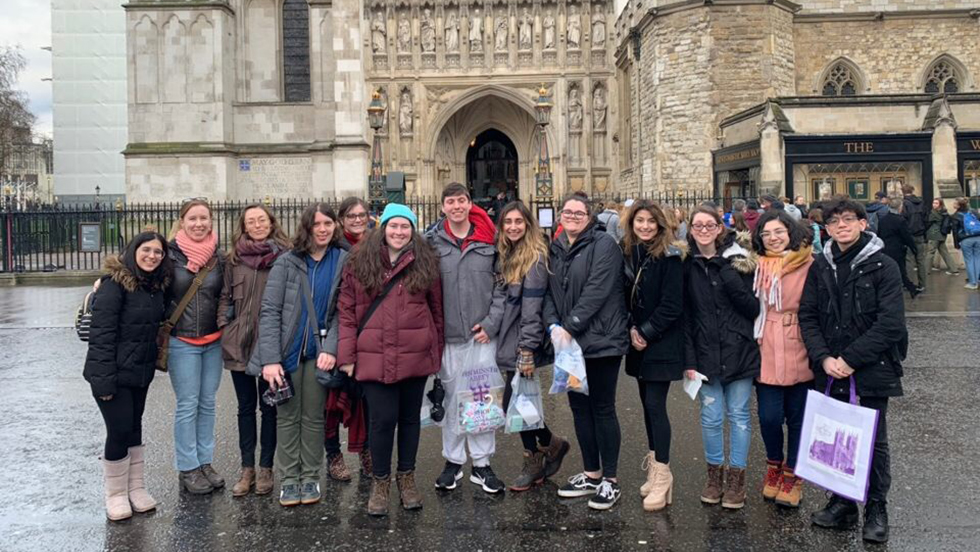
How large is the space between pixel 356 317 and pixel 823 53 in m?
24.0

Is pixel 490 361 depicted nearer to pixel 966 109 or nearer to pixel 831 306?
pixel 831 306

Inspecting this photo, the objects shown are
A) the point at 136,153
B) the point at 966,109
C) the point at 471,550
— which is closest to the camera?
the point at 471,550

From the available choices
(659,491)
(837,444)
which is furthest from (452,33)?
(837,444)

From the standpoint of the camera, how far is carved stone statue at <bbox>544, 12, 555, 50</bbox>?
2791cm

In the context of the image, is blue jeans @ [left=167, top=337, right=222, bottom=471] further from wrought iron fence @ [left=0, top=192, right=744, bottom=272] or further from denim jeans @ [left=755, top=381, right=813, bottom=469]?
wrought iron fence @ [left=0, top=192, right=744, bottom=272]

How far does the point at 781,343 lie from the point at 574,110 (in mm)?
24759

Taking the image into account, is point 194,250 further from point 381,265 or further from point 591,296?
point 591,296

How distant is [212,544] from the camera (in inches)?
157

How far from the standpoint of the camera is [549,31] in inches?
1100

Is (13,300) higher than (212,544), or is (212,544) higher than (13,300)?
(13,300)

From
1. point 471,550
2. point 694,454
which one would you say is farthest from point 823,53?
point 471,550

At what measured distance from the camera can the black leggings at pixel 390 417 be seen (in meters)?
4.38

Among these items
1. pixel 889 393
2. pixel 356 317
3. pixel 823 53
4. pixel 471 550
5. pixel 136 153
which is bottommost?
pixel 471 550

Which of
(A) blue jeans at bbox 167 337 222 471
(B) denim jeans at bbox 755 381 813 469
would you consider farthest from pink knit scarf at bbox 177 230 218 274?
(B) denim jeans at bbox 755 381 813 469
